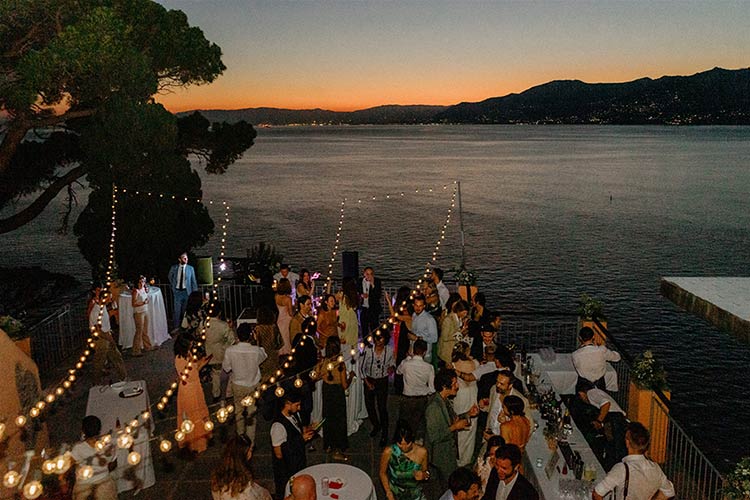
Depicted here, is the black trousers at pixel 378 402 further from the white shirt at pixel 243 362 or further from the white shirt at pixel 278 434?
the white shirt at pixel 278 434

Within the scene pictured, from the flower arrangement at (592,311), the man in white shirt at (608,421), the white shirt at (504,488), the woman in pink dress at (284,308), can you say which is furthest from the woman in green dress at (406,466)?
the flower arrangement at (592,311)

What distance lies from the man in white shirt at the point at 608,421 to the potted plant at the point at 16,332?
26.3 feet

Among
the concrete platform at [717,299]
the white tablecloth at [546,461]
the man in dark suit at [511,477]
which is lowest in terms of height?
the white tablecloth at [546,461]

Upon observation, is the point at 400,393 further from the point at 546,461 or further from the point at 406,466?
the point at 406,466

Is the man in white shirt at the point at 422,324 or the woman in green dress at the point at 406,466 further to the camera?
the man in white shirt at the point at 422,324

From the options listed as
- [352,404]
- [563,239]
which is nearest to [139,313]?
[352,404]

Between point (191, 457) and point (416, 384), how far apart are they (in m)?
2.91

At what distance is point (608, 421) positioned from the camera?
7023 mm

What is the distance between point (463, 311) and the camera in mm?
8773

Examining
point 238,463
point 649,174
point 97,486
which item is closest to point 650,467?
point 238,463

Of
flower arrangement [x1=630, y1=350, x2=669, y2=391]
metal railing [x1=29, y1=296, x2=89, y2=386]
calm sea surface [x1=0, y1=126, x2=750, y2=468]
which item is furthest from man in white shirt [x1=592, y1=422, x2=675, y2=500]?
calm sea surface [x1=0, y1=126, x2=750, y2=468]

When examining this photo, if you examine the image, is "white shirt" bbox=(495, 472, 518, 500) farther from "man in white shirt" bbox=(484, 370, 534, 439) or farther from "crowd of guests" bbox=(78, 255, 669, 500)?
"man in white shirt" bbox=(484, 370, 534, 439)

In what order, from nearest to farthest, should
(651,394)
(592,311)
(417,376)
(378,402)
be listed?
(417,376), (378,402), (651,394), (592,311)

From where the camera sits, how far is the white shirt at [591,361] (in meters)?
7.70
